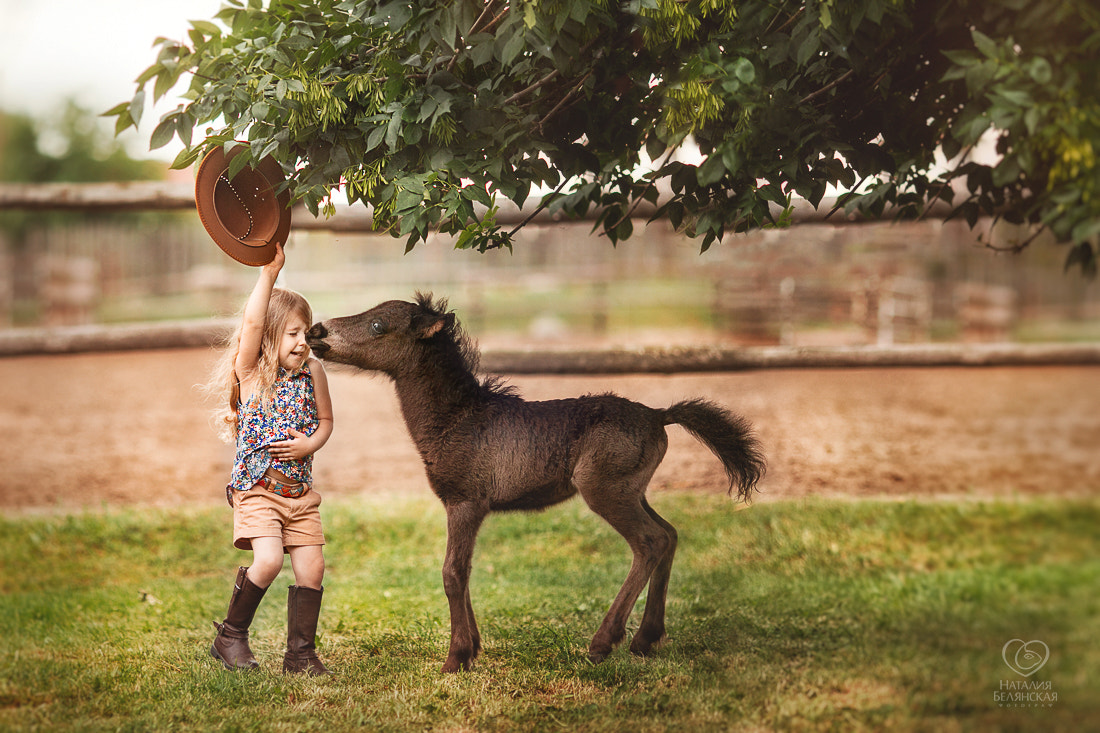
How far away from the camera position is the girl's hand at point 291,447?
3.26 m

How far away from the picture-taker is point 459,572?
3209 mm

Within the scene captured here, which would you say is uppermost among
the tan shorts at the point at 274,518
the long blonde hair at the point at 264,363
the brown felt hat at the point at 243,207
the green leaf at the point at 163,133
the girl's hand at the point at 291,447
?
the green leaf at the point at 163,133

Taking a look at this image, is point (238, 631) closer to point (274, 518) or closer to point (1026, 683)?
point (274, 518)

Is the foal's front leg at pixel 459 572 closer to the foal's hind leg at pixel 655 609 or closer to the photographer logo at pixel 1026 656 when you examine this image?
the foal's hind leg at pixel 655 609

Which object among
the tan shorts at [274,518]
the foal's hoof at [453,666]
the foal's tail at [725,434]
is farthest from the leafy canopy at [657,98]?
the foal's hoof at [453,666]

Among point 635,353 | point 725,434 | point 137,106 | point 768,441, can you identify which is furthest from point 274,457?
point 768,441

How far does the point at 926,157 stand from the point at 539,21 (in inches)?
64.6

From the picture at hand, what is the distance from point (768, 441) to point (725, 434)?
3.16m

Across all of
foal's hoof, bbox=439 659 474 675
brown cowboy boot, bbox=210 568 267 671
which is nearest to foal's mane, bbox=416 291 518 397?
foal's hoof, bbox=439 659 474 675

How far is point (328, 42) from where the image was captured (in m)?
2.88

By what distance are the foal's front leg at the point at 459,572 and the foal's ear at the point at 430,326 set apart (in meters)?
0.70

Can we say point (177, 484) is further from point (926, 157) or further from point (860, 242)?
point (860, 242)

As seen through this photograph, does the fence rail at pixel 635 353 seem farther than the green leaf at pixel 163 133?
Yes

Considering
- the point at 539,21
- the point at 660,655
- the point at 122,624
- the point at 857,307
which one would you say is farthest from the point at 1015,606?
the point at 857,307
